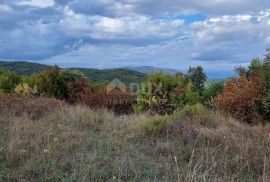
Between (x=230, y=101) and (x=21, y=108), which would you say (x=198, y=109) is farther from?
(x=21, y=108)

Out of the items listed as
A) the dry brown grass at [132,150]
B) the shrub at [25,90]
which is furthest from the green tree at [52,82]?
the dry brown grass at [132,150]

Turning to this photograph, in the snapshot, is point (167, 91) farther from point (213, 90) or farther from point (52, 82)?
point (52, 82)

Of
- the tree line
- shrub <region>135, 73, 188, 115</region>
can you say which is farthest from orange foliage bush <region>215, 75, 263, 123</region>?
shrub <region>135, 73, 188, 115</region>

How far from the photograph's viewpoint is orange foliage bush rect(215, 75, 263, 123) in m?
11.4

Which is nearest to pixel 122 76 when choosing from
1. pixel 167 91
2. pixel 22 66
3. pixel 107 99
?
pixel 22 66

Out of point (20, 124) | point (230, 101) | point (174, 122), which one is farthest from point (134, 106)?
point (20, 124)

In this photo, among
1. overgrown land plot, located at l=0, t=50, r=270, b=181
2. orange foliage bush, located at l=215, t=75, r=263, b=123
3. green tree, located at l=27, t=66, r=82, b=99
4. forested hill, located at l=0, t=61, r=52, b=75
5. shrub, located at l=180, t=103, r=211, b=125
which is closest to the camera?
overgrown land plot, located at l=0, t=50, r=270, b=181

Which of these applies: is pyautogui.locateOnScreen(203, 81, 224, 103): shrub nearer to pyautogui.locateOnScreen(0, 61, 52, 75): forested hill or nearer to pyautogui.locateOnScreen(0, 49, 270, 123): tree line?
pyautogui.locateOnScreen(0, 49, 270, 123): tree line

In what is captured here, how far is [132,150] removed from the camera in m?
7.74

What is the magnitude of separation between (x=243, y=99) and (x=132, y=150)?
499cm

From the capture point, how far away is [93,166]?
6258 mm

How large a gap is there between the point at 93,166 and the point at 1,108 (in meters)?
6.28

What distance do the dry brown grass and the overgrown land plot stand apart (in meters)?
0.02

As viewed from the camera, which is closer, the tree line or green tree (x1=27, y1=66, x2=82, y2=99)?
the tree line
